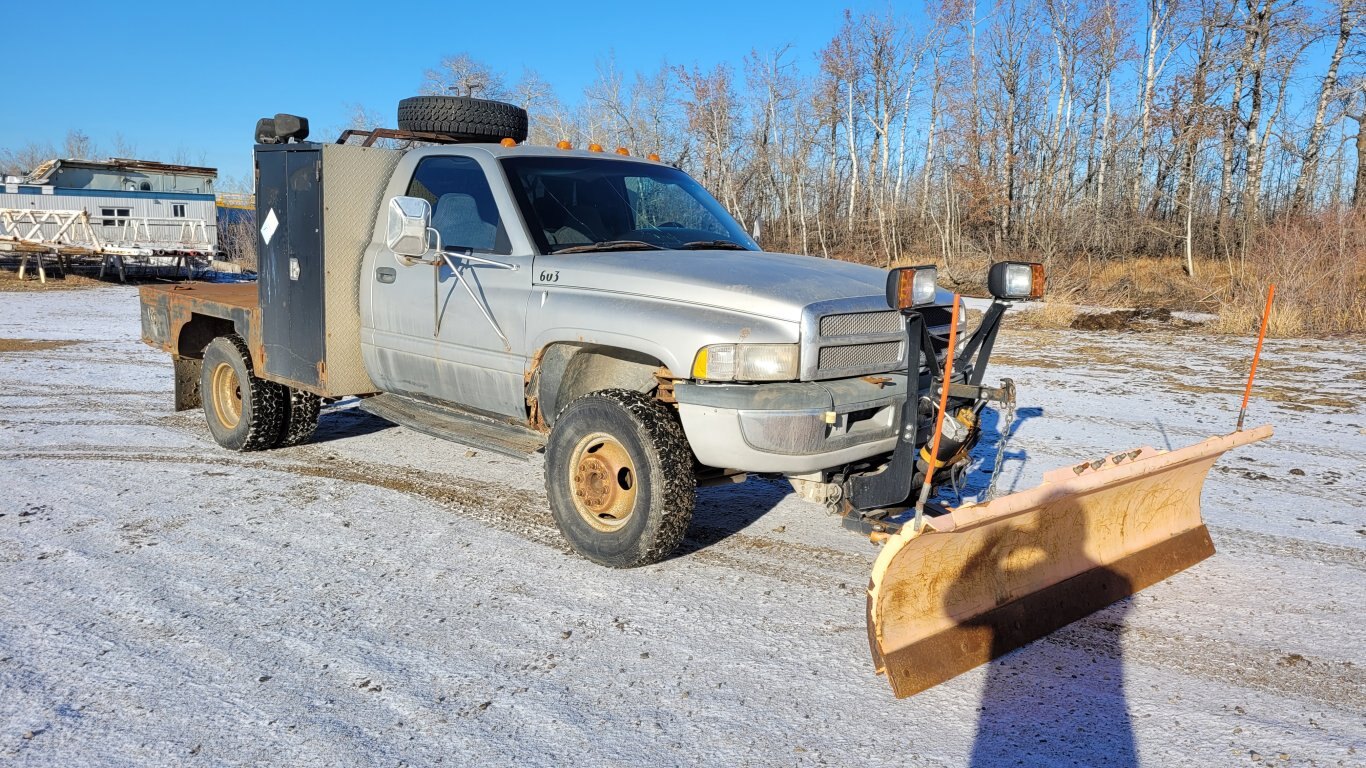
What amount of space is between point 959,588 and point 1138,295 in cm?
2002

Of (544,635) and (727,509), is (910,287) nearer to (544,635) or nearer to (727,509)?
(544,635)

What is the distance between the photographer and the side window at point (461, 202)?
17.6ft

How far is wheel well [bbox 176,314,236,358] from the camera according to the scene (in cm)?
777

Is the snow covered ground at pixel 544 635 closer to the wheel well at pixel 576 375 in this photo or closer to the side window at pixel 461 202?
the wheel well at pixel 576 375

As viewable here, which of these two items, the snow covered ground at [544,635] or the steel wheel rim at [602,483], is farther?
the steel wheel rim at [602,483]

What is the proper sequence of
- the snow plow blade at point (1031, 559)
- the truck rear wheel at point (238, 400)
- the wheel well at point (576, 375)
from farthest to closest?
A: the truck rear wheel at point (238, 400)
the wheel well at point (576, 375)
the snow plow blade at point (1031, 559)

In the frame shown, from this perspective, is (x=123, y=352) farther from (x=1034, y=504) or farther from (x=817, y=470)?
(x=1034, y=504)

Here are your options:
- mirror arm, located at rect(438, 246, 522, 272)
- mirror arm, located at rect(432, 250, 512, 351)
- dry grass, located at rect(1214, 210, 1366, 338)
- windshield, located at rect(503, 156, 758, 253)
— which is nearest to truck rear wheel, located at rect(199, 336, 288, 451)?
mirror arm, located at rect(432, 250, 512, 351)

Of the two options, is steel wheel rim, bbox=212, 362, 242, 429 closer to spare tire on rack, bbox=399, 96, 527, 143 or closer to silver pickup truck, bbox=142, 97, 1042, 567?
silver pickup truck, bbox=142, 97, 1042, 567

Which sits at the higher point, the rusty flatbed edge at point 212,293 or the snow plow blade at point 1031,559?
the rusty flatbed edge at point 212,293

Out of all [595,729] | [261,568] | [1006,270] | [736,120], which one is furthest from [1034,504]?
[736,120]

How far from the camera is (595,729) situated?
3213 mm

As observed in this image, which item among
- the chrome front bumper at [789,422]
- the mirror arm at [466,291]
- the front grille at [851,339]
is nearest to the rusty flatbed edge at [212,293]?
the mirror arm at [466,291]

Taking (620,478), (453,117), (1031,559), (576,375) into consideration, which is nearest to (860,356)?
(1031,559)
